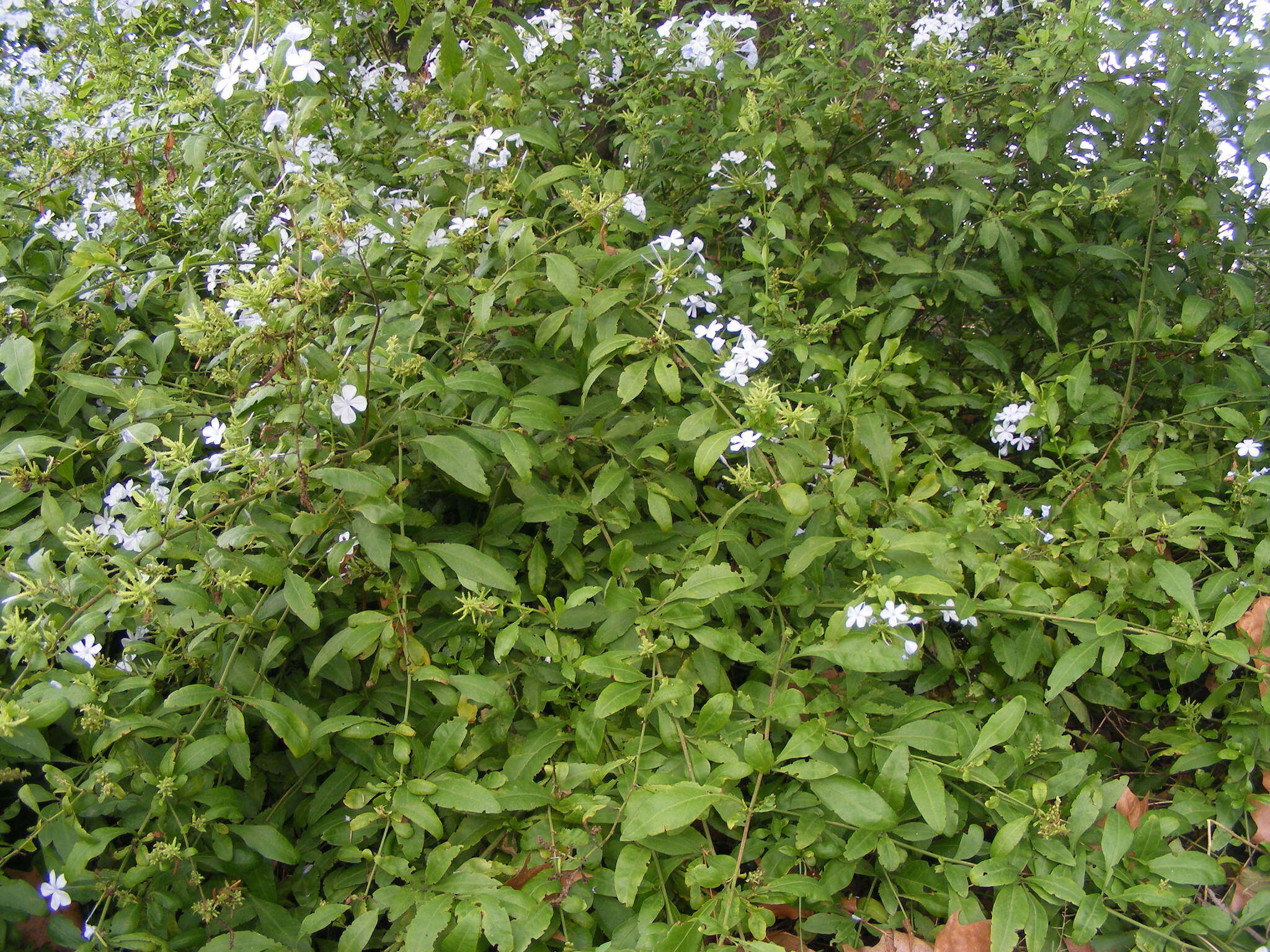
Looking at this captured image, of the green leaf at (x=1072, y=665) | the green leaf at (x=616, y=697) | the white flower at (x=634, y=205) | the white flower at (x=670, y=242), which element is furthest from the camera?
the white flower at (x=634, y=205)

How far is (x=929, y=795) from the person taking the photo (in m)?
1.55

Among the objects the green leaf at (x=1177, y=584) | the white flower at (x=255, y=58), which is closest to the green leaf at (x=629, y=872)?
the green leaf at (x=1177, y=584)

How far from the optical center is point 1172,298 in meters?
2.31

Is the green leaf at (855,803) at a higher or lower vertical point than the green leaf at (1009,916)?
higher

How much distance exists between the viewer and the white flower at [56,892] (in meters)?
1.44

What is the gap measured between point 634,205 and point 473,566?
3.38 feet

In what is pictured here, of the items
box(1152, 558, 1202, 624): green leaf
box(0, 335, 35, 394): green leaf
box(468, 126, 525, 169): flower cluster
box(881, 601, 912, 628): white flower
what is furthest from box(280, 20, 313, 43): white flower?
box(1152, 558, 1202, 624): green leaf

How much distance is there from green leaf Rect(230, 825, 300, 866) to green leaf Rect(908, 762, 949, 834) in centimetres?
110

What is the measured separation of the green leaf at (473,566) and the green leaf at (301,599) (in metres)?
0.23

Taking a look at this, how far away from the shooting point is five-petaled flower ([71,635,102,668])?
152 cm

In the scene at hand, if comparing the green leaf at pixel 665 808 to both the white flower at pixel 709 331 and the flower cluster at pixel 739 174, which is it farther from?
the flower cluster at pixel 739 174

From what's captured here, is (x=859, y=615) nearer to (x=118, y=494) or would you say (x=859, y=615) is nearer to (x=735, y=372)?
(x=735, y=372)

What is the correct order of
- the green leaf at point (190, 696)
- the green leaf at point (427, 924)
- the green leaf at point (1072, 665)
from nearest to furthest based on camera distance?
the green leaf at point (427, 924), the green leaf at point (190, 696), the green leaf at point (1072, 665)

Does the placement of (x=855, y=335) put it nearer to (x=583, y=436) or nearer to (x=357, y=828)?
(x=583, y=436)
